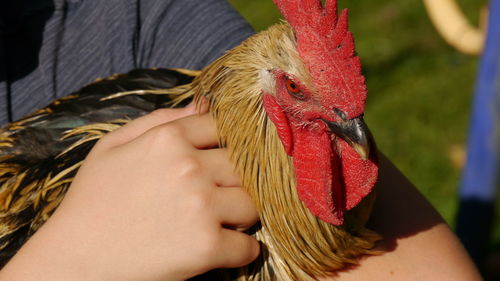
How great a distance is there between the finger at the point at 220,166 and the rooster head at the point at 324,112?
0.16m

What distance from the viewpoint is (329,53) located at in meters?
1.70

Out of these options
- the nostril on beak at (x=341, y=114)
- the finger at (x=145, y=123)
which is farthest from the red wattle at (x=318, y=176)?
the finger at (x=145, y=123)

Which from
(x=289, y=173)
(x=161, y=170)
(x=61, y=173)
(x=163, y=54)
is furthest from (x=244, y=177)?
(x=163, y=54)

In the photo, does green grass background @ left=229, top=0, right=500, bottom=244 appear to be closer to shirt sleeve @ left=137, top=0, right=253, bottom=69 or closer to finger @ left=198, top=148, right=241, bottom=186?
shirt sleeve @ left=137, top=0, right=253, bottom=69

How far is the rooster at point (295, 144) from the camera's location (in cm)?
171

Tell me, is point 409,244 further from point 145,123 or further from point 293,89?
point 145,123

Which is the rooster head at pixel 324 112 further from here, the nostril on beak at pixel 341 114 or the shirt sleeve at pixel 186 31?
the shirt sleeve at pixel 186 31

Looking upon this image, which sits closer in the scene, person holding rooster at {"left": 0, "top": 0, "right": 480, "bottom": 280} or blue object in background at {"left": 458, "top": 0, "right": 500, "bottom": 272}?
person holding rooster at {"left": 0, "top": 0, "right": 480, "bottom": 280}

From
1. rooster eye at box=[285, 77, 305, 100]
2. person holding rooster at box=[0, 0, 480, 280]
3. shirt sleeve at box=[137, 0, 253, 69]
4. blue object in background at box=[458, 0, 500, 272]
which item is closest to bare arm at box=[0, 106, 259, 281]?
person holding rooster at box=[0, 0, 480, 280]

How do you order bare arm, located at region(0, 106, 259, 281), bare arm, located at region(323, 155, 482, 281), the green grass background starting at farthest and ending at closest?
1. the green grass background
2. bare arm, located at region(323, 155, 482, 281)
3. bare arm, located at region(0, 106, 259, 281)

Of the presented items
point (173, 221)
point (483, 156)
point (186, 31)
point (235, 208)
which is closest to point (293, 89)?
point (235, 208)

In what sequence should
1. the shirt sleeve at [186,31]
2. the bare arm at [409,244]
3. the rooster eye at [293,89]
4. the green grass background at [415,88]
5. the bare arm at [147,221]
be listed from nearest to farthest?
the bare arm at [147,221] < the rooster eye at [293,89] < the bare arm at [409,244] < the shirt sleeve at [186,31] < the green grass background at [415,88]

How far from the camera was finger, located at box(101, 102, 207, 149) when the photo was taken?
1.88 meters

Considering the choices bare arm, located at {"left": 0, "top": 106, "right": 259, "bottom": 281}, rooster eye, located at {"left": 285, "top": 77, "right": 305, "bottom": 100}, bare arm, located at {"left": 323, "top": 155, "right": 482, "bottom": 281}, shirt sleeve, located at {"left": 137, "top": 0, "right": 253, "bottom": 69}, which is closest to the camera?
bare arm, located at {"left": 0, "top": 106, "right": 259, "bottom": 281}
